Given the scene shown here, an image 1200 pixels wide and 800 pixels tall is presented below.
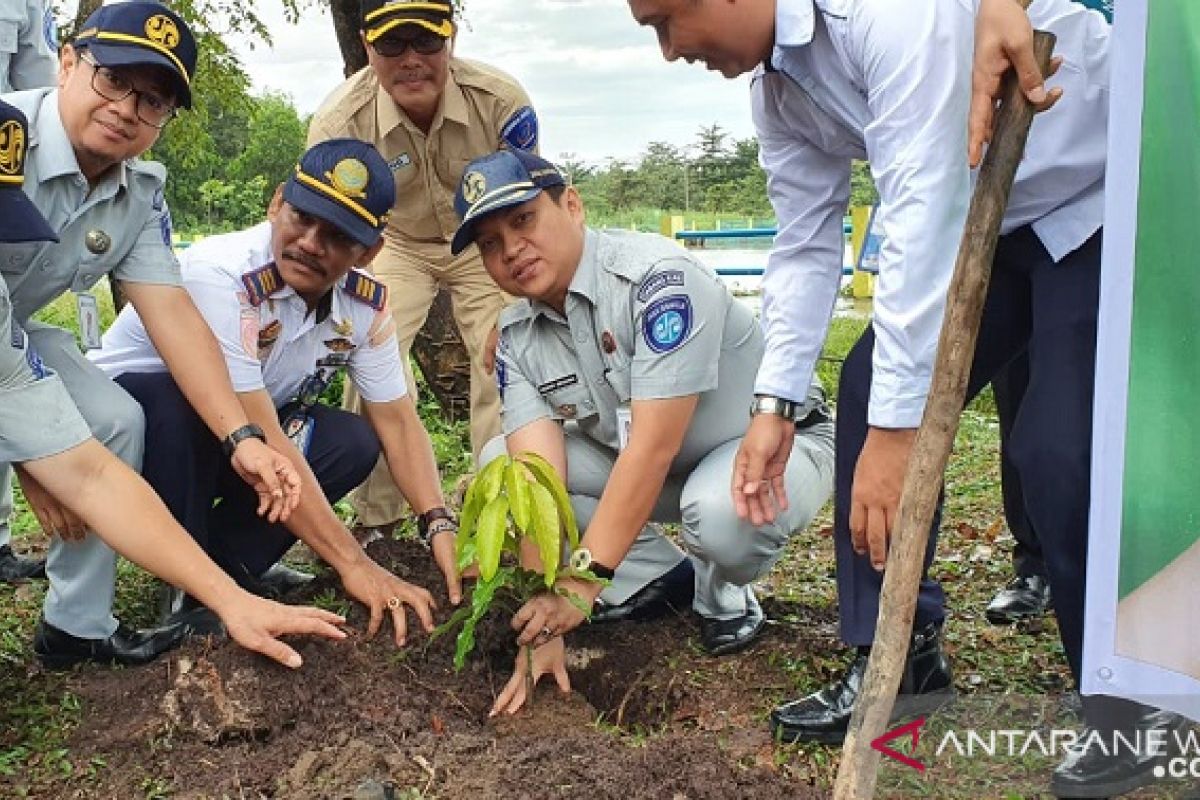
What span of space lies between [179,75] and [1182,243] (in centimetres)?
230

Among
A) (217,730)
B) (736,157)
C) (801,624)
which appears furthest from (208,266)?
(736,157)

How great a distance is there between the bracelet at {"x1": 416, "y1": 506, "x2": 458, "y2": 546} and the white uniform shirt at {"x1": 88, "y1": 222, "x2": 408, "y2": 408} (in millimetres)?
369

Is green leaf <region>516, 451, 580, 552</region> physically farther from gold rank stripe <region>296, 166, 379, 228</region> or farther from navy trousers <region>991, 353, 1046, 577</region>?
navy trousers <region>991, 353, 1046, 577</region>

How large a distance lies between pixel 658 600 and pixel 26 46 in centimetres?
265

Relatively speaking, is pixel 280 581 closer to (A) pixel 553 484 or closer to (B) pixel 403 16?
(A) pixel 553 484

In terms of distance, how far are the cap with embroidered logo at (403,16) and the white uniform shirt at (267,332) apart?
913 mm

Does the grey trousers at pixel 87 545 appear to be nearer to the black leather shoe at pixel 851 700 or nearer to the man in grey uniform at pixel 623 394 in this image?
the man in grey uniform at pixel 623 394

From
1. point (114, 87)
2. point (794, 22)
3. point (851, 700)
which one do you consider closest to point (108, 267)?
point (114, 87)

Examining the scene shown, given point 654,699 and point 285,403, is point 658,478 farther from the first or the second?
point 285,403

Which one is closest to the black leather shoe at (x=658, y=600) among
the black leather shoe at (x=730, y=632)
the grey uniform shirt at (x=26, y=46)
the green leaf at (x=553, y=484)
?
the black leather shoe at (x=730, y=632)

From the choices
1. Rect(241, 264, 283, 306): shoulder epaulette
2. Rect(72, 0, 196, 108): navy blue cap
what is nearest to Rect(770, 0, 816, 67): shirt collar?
Rect(72, 0, 196, 108): navy blue cap

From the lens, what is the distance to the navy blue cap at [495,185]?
121 inches

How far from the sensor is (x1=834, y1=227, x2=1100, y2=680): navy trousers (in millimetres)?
2252

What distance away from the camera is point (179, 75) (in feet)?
10.4
